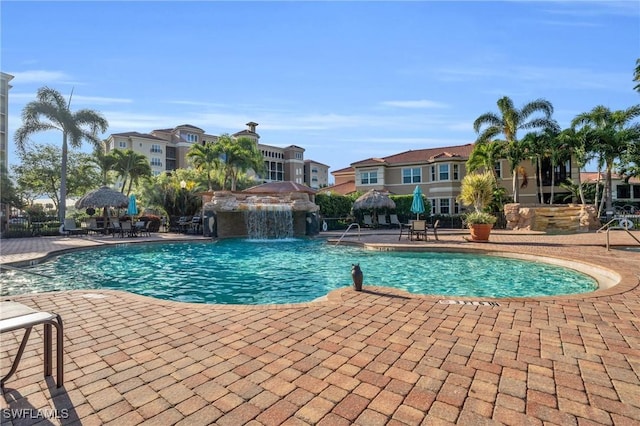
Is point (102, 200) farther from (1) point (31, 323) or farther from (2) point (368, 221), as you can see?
(1) point (31, 323)

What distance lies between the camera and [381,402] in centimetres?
241

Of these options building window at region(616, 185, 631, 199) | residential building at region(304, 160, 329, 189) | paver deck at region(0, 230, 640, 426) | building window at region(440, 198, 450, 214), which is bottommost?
paver deck at region(0, 230, 640, 426)

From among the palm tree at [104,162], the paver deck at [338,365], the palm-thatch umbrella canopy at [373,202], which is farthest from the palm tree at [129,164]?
the paver deck at [338,365]

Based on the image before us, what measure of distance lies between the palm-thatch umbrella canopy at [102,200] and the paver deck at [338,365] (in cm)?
1661

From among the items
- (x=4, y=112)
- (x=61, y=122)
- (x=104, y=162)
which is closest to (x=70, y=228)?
(x=61, y=122)

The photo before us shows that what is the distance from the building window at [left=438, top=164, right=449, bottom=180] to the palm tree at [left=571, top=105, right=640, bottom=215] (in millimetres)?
9610

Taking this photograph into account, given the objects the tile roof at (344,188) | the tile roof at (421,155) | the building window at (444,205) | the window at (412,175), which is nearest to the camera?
the building window at (444,205)

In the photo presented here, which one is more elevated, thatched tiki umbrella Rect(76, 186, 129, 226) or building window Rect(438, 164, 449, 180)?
building window Rect(438, 164, 449, 180)

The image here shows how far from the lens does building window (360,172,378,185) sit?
34.2 meters

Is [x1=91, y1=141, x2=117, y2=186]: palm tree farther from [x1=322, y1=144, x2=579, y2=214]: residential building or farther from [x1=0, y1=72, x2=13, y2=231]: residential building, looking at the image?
[x1=322, y1=144, x2=579, y2=214]: residential building

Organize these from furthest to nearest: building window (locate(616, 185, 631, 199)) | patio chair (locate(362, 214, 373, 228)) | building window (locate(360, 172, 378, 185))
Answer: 1. building window (locate(616, 185, 631, 199))
2. building window (locate(360, 172, 378, 185))
3. patio chair (locate(362, 214, 373, 228))

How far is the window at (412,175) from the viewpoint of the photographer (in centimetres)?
3272

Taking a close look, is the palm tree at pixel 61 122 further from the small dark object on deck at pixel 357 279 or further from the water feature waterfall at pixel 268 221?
the small dark object on deck at pixel 357 279

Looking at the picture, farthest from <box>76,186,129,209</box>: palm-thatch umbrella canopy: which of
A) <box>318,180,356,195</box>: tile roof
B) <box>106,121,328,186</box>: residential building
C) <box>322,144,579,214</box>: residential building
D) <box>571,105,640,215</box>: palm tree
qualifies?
<box>106,121,328,186</box>: residential building
